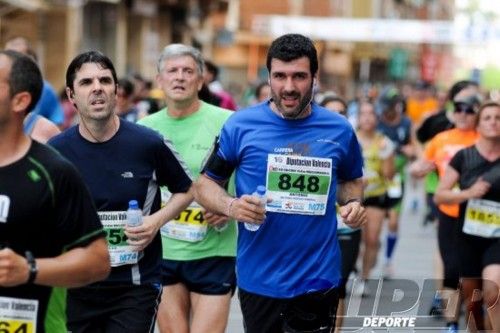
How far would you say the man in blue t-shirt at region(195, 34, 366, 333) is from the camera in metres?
6.22

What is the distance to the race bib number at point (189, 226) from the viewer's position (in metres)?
7.75

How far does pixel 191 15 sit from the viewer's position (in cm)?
4288

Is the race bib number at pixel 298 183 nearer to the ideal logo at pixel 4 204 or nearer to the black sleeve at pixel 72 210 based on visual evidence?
the black sleeve at pixel 72 210

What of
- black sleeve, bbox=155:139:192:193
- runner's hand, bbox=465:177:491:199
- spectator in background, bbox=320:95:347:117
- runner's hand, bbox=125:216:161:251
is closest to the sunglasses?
spectator in background, bbox=320:95:347:117

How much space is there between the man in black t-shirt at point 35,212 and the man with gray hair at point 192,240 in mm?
3110

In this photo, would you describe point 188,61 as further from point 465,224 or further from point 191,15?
point 191,15

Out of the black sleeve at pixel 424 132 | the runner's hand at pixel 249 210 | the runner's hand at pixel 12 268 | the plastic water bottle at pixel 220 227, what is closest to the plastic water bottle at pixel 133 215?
the runner's hand at pixel 249 210

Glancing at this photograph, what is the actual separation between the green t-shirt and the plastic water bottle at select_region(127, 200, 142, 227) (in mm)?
1309

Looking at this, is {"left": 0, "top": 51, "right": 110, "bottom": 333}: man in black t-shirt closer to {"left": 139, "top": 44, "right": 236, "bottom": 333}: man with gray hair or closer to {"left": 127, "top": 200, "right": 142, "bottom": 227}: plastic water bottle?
{"left": 127, "top": 200, "right": 142, "bottom": 227}: plastic water bottle

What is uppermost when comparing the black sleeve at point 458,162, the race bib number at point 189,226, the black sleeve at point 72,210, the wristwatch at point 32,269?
the black sleeve at point 72,210

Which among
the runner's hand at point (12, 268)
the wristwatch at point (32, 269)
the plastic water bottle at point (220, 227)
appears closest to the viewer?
the runner's hand at point (12, 268)

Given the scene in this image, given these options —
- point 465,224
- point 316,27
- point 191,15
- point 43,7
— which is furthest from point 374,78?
point 465,224

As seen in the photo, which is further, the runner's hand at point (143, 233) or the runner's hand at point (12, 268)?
the runner's hand at point (143, 233)

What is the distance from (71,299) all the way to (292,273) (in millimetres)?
1063
